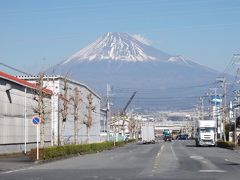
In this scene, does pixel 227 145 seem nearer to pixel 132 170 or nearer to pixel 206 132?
pixel 206 132

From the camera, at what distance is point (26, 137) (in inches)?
2456

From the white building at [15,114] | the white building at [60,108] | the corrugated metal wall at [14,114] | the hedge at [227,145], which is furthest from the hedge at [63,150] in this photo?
the hedge at [227,145]

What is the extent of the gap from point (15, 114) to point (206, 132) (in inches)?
1275

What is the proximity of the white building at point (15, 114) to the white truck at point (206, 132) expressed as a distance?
1008 inches

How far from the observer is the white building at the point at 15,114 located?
53969 millimetres

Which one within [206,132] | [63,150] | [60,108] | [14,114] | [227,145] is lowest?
[227,145]

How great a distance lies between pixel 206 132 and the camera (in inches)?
3233

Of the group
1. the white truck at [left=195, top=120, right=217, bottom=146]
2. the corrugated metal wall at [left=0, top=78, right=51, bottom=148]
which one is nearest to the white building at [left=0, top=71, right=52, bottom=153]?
the corrugated metal wall at [left=0, top=78, right=51, bottom=148]

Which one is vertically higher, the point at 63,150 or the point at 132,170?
the point at 63,150

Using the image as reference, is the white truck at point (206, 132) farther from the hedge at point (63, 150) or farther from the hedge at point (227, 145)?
the hedge at point (63, 150)

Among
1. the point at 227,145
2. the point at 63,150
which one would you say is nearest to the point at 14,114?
the point at 63,150

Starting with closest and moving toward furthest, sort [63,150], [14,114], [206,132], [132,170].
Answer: [132,170]
[63,150]
[14,114]
[206,132]

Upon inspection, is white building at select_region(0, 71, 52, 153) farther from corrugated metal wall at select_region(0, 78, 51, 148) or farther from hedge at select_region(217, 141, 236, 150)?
hedge at select_region(217, 141, 236, 150)

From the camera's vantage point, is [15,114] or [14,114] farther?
[15,114]
